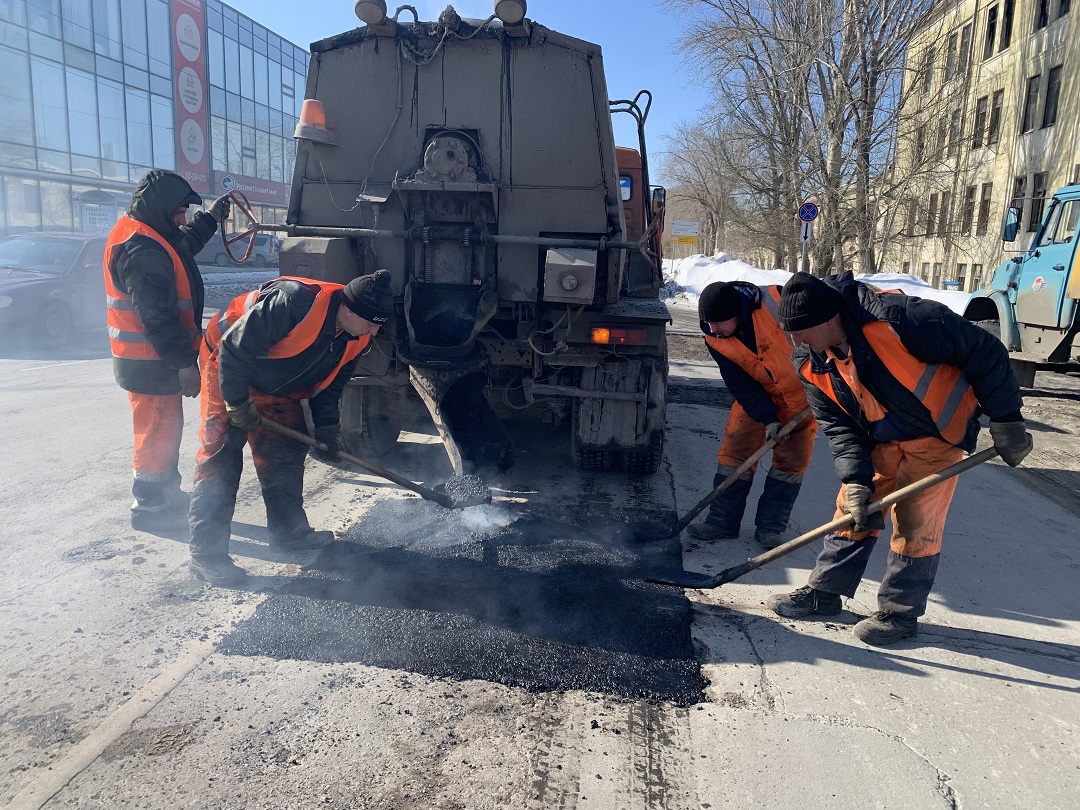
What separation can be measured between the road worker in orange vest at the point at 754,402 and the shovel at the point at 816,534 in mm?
627

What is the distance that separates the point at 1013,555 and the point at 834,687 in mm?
1974

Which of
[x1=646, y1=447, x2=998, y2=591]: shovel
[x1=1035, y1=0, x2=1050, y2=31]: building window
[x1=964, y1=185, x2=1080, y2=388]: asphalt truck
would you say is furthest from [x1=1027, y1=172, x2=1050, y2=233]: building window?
[x1=646, y1=447, x2=998, y2=591]: shovel

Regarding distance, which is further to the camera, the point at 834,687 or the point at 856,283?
the point at 856,283

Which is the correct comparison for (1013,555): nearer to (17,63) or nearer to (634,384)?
(634,384)

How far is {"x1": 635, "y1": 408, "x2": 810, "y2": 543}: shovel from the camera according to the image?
3801 millimetres

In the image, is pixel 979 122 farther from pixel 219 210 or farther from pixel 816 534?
pixel 219 210

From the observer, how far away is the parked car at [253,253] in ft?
71.1

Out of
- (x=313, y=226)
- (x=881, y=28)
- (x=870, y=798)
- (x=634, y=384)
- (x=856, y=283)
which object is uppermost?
(x=881, y=28)

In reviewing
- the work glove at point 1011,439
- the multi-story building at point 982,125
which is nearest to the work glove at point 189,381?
the work glove at point 1011,439

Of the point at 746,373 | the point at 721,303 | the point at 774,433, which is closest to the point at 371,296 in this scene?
the point at 721,303

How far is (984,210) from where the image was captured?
23828 millimetres

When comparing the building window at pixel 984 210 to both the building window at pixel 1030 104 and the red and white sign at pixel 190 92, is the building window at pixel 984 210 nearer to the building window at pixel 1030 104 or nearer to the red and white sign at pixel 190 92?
the building window at pixel 1030 104

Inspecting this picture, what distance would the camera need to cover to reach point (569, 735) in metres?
2.36

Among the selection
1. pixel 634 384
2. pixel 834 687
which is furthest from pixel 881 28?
pixel 834 687
